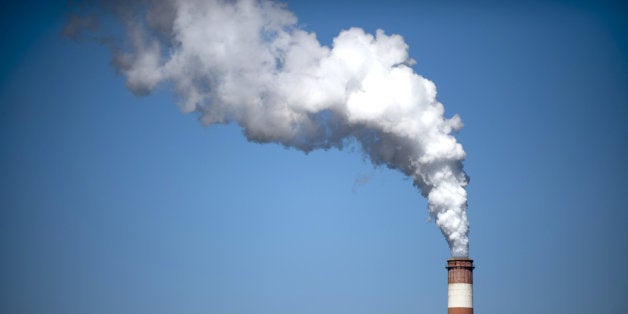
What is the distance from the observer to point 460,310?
139 feet

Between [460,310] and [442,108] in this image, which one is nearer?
[460,310]

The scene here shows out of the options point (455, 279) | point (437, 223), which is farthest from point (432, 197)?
point (455, 279)

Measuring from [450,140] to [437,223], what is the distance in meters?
4.83

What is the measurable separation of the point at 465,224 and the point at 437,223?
5.19ft

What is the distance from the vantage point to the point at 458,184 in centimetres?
4469

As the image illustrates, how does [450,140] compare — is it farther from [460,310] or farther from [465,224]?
[460,310]

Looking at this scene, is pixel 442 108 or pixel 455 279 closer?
pixel 455 279

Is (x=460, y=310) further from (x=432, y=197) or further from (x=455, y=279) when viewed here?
(x=432, y=197)

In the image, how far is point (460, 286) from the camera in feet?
140

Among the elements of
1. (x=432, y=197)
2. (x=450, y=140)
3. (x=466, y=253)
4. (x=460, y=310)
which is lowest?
(x=460, y=310)

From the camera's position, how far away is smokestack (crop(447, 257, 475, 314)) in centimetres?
4247

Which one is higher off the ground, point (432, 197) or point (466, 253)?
point (432, 197)

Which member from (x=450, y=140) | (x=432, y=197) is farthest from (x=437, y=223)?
(x=450, y=140)

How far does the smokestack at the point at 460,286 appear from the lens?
42469 millimetres
